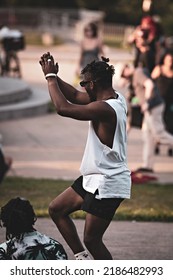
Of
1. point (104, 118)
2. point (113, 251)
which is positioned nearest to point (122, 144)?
point (104, 118)

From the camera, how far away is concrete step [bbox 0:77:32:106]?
58.3 ft

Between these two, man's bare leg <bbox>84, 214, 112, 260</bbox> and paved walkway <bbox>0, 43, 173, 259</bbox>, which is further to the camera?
paved walkway <bbox>0, 43, 173, 259</bbox>

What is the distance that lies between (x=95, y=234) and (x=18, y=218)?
0.58 metres

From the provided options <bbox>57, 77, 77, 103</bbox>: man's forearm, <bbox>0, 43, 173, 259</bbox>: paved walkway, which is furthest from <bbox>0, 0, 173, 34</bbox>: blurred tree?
<bbox>57, 77, 77, 103</bbox>: man's forearm

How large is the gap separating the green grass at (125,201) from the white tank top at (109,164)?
8.96 ft

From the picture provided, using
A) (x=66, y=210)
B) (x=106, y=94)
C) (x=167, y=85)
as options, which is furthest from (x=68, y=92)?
(x=167, y=85)

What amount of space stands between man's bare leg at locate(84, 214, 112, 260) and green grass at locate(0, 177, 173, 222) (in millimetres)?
2596

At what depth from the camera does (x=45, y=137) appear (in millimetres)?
15367

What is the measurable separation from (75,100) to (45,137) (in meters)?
8.00

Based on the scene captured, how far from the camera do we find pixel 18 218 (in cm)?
680

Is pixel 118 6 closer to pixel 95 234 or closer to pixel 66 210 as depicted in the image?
pixel 66 210

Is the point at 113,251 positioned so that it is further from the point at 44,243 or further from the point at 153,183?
the point at 153,183

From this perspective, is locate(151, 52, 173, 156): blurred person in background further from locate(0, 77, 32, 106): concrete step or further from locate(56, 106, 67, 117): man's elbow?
locate(56, 106, 67, 117): man's elbow

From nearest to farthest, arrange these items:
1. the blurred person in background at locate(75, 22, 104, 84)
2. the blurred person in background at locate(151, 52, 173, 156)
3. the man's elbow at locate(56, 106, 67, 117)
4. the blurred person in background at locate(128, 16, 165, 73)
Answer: the man's elbow at locate(56, 106, 67, 117), the blurred person in background at locate(128, 16, 165, 73), the blurred person in background at locate(151, 52, 173, 156), the blurred person in background at locate(75, 22, 104, 84)
